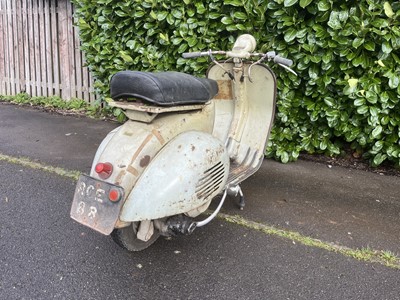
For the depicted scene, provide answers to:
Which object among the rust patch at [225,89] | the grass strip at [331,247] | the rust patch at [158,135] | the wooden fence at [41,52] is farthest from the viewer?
the wooden fence at [41,52]

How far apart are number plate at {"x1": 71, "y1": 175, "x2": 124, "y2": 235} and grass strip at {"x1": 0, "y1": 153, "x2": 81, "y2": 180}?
5.68 feet

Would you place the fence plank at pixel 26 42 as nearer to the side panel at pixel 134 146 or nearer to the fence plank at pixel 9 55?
the fence plank at pixel 9 55

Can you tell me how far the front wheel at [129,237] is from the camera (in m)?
2.22

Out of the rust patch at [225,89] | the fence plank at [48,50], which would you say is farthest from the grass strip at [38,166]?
the fence plank at [48,50]

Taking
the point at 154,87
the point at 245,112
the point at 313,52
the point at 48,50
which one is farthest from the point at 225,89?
the point at 48,50

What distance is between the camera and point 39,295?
2084 mm

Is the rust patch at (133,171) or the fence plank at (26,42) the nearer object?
the rust patch at (133,171)

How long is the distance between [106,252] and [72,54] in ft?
15.4

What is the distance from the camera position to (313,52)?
11.9ft

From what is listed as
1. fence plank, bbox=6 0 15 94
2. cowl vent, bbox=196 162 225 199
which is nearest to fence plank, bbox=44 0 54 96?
fence plank, bbox=6 0 15 94

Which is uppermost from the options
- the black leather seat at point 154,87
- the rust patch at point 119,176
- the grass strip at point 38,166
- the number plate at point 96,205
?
the black leather seat at point 154,87

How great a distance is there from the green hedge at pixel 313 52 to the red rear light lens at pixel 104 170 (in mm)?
2378

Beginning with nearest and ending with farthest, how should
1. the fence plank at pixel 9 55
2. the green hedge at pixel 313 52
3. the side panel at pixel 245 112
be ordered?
1. the side panel at pixel 245 112
2. the green hedge at pixel 313 52
3. the fence plank at pixel 9 55

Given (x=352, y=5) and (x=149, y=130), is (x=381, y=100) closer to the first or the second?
(x=352, y=5)
